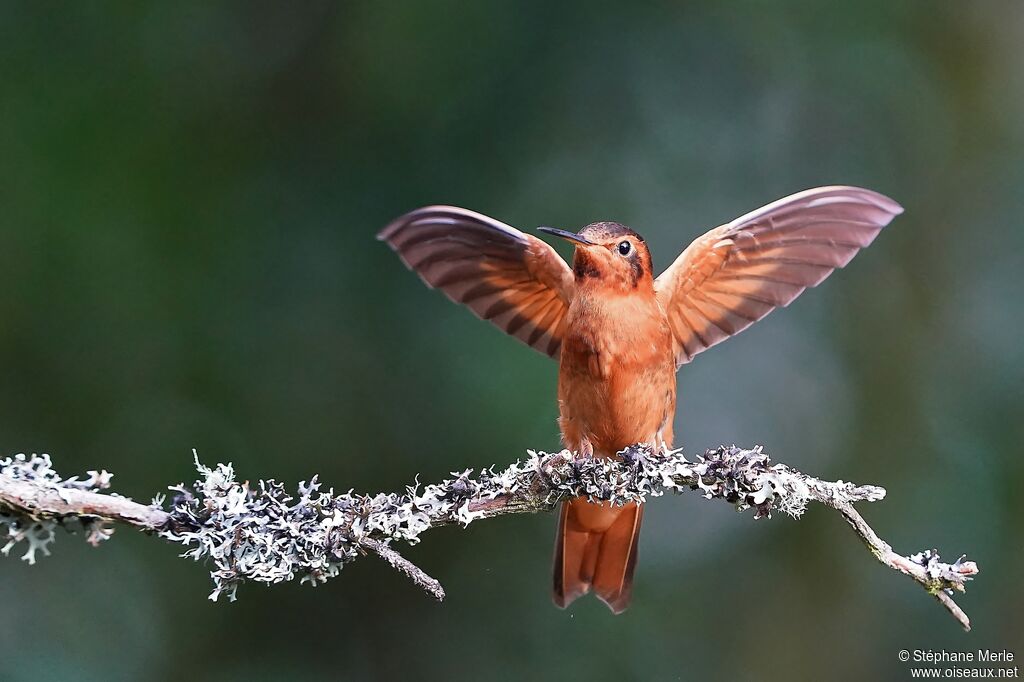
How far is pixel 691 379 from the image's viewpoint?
5.56 meters

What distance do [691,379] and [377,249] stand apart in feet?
5.62

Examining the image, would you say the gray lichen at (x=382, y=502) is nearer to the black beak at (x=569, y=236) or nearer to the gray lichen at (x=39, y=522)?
the gray lichen at (x=39, y=522)

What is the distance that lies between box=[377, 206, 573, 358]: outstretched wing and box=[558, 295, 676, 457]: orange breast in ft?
1.21

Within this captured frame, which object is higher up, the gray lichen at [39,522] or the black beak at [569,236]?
the black beak at [569,236]

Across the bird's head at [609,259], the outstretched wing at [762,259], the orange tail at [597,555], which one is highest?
the outstretched wing at [762,259]

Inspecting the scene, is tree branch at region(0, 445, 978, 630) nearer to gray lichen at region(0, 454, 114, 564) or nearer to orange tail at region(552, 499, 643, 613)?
gray lichen at region(0, 454, 114, 564)

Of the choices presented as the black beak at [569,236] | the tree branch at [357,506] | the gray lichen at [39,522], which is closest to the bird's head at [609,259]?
the black beak at [569,236]

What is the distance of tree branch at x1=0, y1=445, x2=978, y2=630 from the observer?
2.30m

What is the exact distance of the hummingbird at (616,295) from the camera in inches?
138

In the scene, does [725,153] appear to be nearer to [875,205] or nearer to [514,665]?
[875,205]

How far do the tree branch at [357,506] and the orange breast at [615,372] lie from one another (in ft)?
1.27

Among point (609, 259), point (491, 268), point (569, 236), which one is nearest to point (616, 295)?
point (609, 259)

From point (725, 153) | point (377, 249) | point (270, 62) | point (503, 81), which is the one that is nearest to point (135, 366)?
A: point (377, 249)

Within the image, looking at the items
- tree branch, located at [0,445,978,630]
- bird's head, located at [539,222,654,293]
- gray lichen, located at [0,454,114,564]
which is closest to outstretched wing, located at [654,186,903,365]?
bird's head, located at [539,222,654,293]
